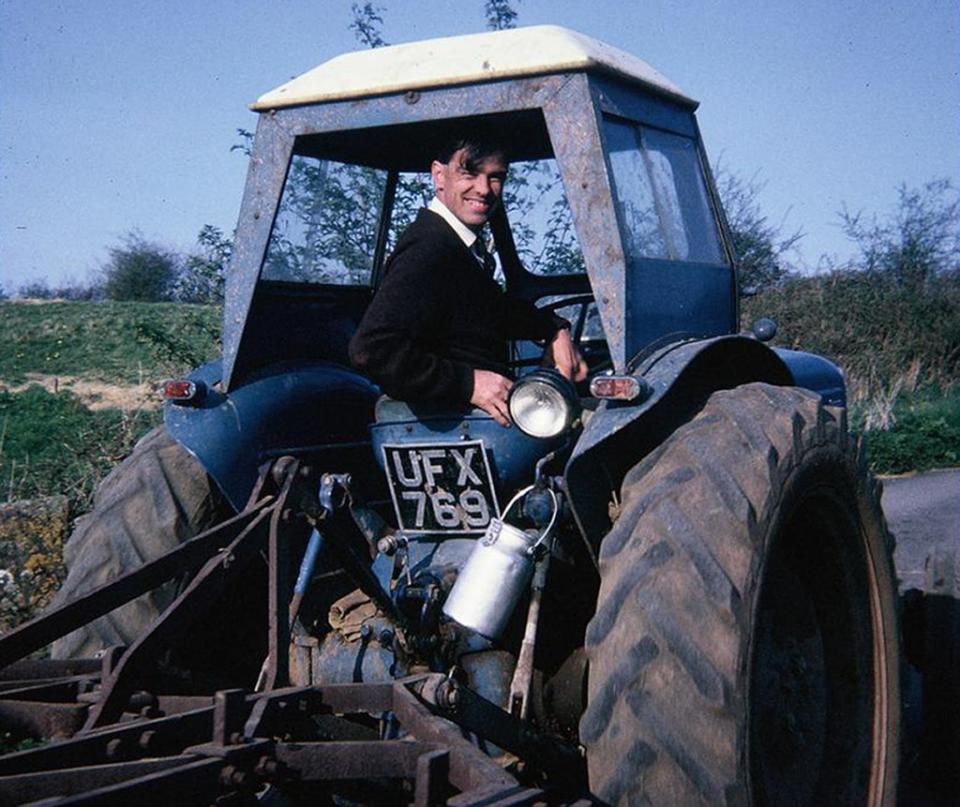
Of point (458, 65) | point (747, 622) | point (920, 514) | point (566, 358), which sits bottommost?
point (920, 514)

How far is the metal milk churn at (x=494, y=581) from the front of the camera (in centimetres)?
305

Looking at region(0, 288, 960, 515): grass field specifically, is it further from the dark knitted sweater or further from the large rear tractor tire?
the dark knitted sweater

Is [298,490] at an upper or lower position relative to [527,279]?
lower

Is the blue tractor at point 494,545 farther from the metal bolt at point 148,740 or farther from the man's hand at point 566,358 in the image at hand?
the man's hand at point 566,358

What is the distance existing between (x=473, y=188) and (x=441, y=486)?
103 centimetres

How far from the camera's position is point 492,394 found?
11.0ft

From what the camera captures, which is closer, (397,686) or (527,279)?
(397,686)

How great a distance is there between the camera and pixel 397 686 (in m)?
2.54

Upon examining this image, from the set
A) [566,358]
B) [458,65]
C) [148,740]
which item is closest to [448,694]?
[148,740]

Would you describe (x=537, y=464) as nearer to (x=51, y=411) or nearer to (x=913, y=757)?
(x=913, y=757)

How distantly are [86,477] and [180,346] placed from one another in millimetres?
1481

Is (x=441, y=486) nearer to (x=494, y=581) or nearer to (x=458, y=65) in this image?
(x=494, y=581)

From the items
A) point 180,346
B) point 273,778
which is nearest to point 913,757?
point 273,778

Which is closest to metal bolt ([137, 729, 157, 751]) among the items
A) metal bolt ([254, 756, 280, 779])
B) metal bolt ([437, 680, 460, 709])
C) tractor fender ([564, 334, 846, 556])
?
metal bolt ([254, 756, 280, 779])
